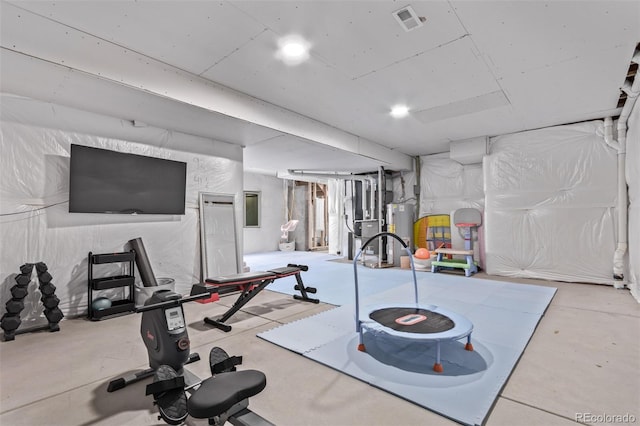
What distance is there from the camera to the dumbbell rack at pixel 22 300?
286 centimetres

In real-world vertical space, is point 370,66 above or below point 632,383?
above

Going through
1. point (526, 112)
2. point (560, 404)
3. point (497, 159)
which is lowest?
point (560, 404)

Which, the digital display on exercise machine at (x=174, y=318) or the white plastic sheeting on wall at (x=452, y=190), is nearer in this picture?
the digital display on exercise machine at (x=174, y=318)

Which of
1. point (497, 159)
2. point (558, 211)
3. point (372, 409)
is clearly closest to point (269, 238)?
point (497, 159)

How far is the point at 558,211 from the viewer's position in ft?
16.8

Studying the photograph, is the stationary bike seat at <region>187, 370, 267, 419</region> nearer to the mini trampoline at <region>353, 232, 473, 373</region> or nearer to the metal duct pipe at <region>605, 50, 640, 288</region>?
the mini trampoline at <region>353, 232, 473, 373</region>

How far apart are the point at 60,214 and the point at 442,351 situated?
13.8 feet

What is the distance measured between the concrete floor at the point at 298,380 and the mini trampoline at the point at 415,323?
428 mm

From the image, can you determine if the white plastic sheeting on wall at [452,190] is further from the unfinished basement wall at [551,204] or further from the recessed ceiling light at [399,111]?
the recessed ceiling light at [399,111]

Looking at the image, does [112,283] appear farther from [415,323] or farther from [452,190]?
[452,190]

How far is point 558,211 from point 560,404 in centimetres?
→ 439

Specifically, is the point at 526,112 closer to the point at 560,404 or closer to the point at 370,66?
the point at 370,66

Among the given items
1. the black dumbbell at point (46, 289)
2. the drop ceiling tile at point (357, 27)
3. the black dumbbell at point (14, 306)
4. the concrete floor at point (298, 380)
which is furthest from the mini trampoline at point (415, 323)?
the black dumbbell at point (14, 306)

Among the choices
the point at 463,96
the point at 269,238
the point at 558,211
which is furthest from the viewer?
the point at 269,238
